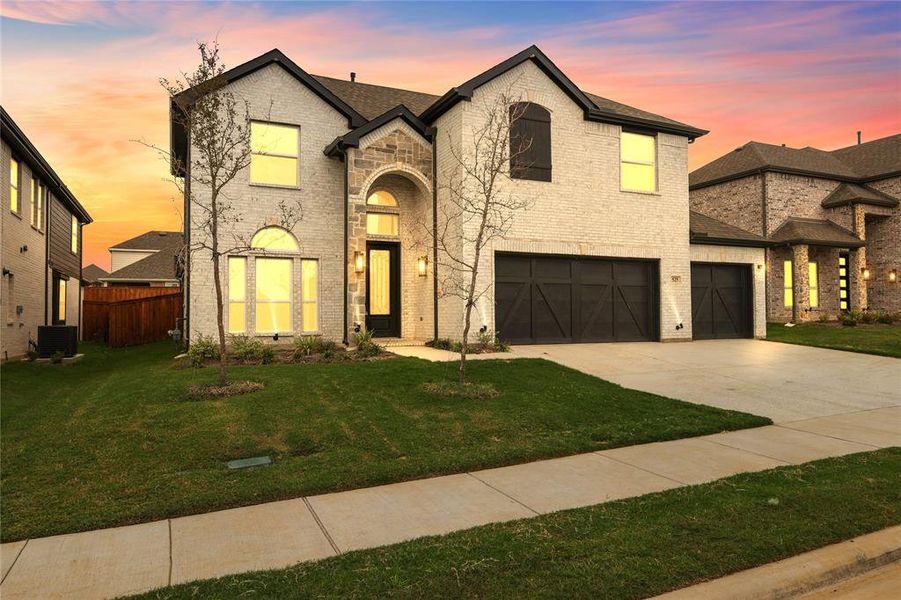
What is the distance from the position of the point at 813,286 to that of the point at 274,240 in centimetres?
2486

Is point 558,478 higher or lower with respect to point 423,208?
lower

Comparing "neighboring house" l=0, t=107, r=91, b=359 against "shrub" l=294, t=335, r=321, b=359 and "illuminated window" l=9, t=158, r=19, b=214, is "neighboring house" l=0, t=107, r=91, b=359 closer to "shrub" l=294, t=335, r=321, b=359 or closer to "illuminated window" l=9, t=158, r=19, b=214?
"illuminated window" l=9, t=158, r=19, b=214

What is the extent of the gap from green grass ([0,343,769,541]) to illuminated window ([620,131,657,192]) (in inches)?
332

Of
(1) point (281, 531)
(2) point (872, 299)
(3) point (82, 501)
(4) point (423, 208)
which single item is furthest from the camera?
(2) point (872, 299)

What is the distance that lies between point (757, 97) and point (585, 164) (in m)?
5.83

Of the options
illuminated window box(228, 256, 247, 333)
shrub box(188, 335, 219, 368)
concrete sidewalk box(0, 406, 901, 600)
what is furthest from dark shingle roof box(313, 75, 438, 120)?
concrete sidewalk box(0, 406, 901, 600)

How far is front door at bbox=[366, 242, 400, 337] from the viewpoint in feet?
52.5

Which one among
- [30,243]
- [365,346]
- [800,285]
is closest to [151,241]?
[30,243]

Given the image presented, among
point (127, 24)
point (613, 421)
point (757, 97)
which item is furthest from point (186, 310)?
point (757, 97)

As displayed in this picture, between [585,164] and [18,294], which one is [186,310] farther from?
[585,164]

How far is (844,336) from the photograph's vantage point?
1873 cm

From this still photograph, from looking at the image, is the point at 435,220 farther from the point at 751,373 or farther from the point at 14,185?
the point at 14,185

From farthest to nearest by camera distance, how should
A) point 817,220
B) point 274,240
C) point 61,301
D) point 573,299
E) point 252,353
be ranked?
point 817,220 < point 61,301 < point 573,299 < point 274,240 < point 252,353

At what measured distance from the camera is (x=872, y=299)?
88.7 feet
